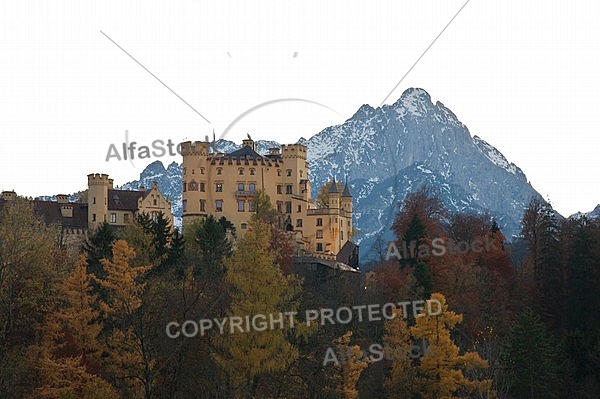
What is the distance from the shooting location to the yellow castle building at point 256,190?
93.4 meters

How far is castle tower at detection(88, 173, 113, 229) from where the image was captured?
86.9 metres

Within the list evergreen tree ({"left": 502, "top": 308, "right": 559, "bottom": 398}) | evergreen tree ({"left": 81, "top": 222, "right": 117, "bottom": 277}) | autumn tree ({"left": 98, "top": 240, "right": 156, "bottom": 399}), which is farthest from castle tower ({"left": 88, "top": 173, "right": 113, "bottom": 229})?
evergreen tree ({"left": 502, "top": 308, "right": 559, "bottom": 398})

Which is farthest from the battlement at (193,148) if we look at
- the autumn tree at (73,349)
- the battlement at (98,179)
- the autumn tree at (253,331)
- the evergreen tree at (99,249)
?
the autumn tree at (253,331)

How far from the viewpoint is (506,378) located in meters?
53.7

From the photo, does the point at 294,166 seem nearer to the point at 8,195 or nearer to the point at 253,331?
the point at 8,195

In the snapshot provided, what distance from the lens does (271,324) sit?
44.7 metres

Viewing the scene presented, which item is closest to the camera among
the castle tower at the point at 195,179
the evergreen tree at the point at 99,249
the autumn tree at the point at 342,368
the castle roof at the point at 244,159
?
the autumn tree at the point at 342,368

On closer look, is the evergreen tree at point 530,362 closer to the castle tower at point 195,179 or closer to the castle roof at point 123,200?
the castle roof at point 123,200

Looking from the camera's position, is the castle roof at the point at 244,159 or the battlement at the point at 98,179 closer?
the battlement at the point at 98,179

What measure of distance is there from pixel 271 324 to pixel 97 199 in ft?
150

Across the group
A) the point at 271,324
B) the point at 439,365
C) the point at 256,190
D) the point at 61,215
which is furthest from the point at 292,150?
the point at 271,324

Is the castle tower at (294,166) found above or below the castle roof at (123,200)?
above

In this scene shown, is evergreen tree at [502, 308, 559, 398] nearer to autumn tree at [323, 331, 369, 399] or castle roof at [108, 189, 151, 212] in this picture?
autumn tree at [323, 331, 369, 399]

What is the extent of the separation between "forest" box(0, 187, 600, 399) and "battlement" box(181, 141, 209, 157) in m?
26.0
